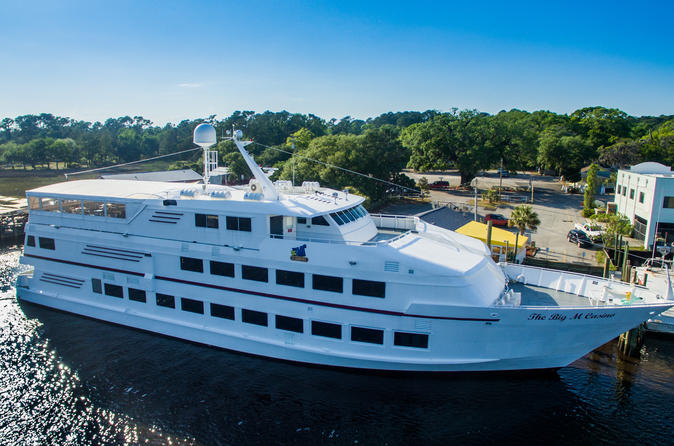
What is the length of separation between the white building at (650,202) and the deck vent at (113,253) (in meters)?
30.7

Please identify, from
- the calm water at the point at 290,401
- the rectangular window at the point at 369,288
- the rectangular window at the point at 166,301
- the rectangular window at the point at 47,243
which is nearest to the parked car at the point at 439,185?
the calm water at the point at 290,401

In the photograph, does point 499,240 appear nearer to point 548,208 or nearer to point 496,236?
point 496,236

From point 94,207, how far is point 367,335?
12873 millimetres

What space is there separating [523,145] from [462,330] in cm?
5267

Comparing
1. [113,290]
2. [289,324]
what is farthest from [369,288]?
[113,290]

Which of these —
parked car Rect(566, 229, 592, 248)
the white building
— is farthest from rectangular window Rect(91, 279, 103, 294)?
the white building

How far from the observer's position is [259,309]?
15.2 m

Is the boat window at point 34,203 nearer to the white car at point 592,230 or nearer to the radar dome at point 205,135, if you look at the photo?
the radar dome at point 205,135

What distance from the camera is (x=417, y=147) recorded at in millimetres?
54125

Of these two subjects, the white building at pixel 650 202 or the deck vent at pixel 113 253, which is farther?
the white building at pixel 650 202

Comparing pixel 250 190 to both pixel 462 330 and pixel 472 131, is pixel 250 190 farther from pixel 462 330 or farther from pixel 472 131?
pixel 472 131

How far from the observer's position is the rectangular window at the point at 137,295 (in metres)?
17.2

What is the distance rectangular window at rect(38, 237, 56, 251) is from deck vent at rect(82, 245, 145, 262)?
6.74ft

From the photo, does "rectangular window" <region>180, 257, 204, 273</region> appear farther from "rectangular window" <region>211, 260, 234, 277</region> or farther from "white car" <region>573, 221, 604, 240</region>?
"white car" <region>573, 221, 604, 240</region>
